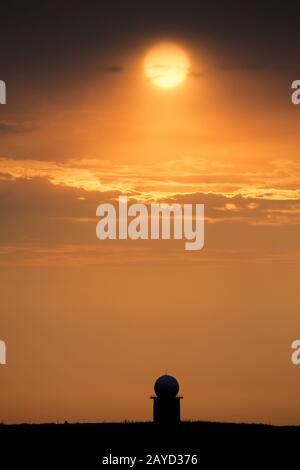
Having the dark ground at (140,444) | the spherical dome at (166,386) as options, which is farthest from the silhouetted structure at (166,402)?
the dark ground at (140,444)

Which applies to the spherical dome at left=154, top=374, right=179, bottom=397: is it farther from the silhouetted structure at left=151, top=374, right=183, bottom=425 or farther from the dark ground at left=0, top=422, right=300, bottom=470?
the dark ground at left=0, top=422, right=300, bottom=470

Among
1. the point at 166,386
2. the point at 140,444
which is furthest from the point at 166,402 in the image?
the point at 140,444

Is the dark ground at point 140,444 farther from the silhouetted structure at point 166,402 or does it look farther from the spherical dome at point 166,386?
the spherical dome at point 166,386

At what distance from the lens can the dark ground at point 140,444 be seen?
71.8 metres

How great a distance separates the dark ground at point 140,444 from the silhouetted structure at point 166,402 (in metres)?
2.13

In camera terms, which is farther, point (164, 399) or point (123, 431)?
point (164, 399)

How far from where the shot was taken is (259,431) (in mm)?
82375

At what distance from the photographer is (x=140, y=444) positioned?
75.9 m

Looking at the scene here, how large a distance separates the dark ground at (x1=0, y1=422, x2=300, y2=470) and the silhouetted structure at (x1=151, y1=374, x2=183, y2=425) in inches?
83.8

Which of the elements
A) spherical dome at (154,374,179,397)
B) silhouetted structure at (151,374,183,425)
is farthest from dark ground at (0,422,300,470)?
spherical dome at (154,374,179,397)

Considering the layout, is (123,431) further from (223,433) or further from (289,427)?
(289,427)
